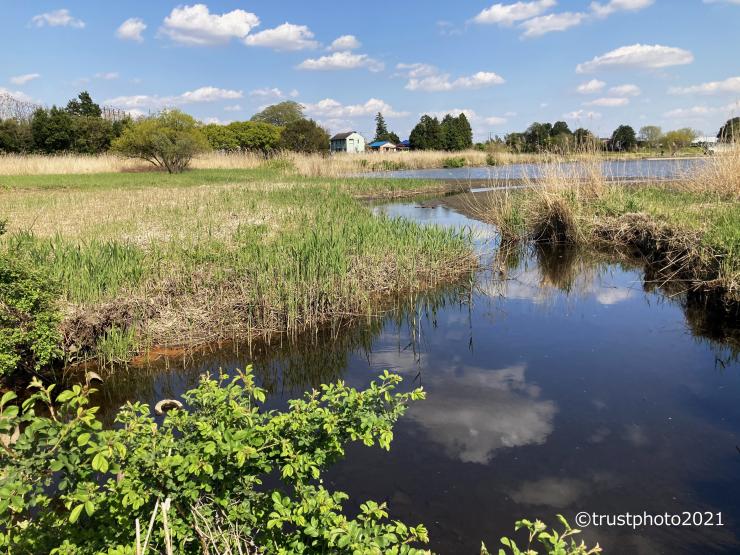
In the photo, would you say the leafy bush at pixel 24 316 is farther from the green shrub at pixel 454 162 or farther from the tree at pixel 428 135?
the tree at pixel 428 135

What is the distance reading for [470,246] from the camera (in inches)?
408

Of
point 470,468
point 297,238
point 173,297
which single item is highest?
point 297,238

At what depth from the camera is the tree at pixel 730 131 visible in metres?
12.0

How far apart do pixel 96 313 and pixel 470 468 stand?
4412 mm

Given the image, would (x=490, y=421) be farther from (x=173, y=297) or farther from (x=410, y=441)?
(x=173, y=297)

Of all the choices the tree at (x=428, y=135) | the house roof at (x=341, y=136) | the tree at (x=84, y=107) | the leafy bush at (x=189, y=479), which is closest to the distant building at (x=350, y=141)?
the house roof at (x=341, y=136)

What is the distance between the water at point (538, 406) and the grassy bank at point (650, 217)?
0.92 meters

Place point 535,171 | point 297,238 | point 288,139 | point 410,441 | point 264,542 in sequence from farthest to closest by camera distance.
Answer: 1. point 288,139
2. point 535,171
3. point 297,238
4. point 410,441
5. point 264,542

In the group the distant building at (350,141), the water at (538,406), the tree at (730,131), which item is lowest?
the water at (538,406)

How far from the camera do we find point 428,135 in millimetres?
64312

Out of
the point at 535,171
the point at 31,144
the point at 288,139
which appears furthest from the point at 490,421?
the point at 31,144

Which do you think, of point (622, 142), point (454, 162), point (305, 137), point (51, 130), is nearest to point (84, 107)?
point (51, 130)

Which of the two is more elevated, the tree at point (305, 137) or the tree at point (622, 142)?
the tree at point (305, 137)

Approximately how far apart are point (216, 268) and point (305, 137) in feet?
121
